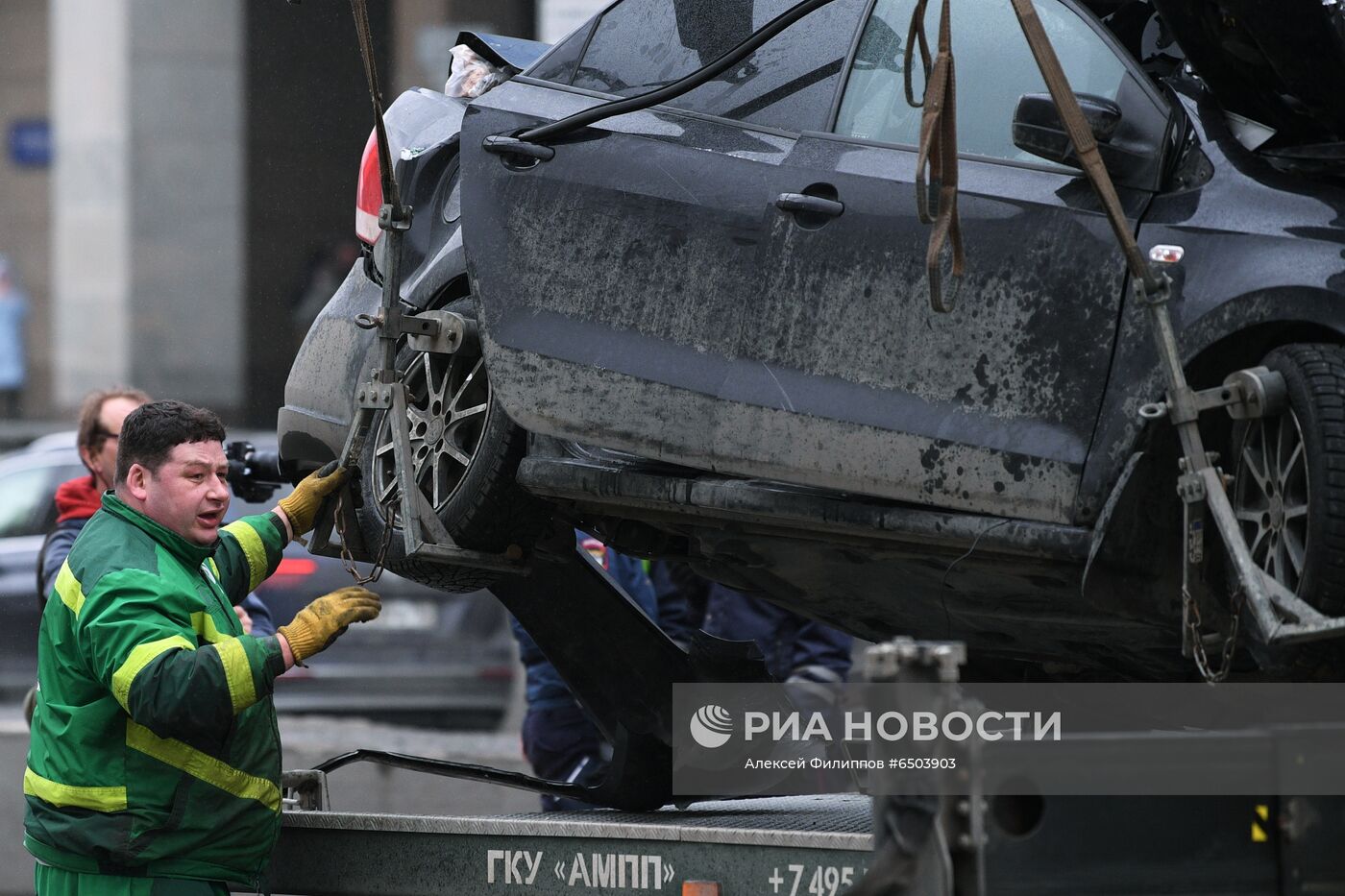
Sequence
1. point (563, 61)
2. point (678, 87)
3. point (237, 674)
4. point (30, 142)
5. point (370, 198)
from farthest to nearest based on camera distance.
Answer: point (30, 142)
point (370, 198)
point (563, 61)
point (678, 87)
point (237, 674)

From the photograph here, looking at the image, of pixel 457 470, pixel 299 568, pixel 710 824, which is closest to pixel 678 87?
pixel 457 470

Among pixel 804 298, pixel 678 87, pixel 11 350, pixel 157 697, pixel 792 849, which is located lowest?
pixel 11 350

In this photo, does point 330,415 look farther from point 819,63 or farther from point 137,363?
point 137,363

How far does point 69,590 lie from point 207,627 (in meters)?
0.31

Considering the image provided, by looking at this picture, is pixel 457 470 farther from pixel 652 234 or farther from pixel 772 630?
pixel 772 630

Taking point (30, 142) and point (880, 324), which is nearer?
point (880, 324)

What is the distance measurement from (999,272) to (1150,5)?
795 millimetres

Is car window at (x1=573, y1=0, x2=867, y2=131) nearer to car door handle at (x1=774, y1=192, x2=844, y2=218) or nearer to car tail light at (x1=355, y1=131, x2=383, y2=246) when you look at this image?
car door handle at (x1=774, y1=192, x2=844, y2=218)

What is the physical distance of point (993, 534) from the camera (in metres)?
4.01

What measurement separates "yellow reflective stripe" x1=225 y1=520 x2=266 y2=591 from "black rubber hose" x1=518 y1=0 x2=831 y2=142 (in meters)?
1.22

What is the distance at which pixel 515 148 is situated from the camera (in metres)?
4.90

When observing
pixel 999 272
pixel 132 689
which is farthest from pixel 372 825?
pixel 999 272

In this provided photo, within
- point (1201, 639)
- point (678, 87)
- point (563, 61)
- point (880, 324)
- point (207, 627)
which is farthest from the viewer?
point (563, 61)

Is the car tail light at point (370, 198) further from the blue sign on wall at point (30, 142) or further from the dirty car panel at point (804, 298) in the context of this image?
the blue sign on wall at point (30, 142)
